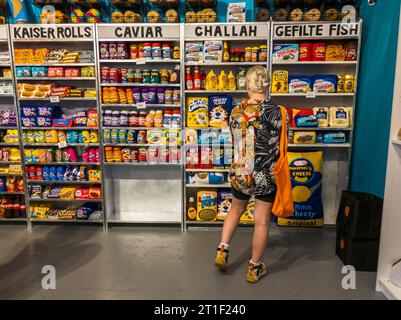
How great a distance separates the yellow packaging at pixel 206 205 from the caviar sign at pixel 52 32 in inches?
91.4

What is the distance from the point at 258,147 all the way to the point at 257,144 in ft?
0.09

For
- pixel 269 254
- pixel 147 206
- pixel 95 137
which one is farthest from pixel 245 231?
pixel 95 137

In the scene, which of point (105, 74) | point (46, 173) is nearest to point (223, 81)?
point (105, 74)

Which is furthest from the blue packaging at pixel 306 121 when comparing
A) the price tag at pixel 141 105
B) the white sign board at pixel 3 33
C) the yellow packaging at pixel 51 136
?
the white sign board at pixel 3 33

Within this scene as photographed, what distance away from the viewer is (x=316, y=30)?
3.72 m

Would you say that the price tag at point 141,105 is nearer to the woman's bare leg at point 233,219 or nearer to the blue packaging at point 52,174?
the blue packaging at point 52,174

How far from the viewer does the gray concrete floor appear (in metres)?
2.74

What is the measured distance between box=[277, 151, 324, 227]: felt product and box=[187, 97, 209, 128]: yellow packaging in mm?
1109

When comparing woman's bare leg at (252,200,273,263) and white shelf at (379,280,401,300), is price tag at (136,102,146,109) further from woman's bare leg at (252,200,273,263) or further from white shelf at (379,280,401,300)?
white shelf at (379,280,401,300)

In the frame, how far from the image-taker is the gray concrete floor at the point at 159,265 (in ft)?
9.00

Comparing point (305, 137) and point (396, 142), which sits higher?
point (396, 142)

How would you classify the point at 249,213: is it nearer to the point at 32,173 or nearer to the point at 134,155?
the point at 134,155

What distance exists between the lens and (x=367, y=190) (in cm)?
353

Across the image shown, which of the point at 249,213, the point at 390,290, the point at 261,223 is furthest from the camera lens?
the point at 249,213
